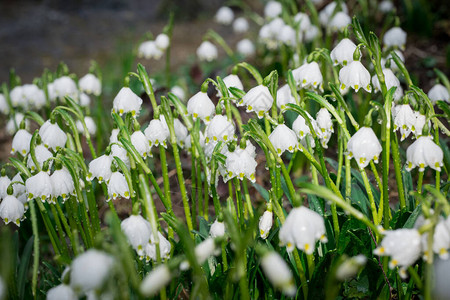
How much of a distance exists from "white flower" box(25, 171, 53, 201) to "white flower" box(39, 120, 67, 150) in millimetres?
286

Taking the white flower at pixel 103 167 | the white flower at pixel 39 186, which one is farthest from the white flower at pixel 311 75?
the white flower at pixel 39 186

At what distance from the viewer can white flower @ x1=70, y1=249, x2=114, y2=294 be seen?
118 cm

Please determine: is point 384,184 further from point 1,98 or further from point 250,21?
point 250,21

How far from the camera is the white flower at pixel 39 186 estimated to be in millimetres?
1785

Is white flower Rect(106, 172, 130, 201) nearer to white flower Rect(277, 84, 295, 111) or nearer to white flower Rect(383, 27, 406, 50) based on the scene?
white flower Rect(277, 84, 295, 111)

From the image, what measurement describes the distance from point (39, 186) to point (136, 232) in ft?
1.60

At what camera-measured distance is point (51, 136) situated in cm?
206

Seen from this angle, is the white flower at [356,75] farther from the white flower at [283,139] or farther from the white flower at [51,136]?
the white flower at [51,136]

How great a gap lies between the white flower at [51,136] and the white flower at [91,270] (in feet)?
3.14

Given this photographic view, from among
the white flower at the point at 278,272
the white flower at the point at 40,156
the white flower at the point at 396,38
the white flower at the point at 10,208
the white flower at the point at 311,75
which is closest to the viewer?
the white flower at the point at 278,272

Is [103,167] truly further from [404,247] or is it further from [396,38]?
[396,38]

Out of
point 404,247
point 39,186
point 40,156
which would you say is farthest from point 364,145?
point 40,156

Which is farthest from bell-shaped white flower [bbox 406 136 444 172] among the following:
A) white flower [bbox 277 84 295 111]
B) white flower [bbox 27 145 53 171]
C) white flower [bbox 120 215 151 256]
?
white flower [bbox 27 145 53 171]

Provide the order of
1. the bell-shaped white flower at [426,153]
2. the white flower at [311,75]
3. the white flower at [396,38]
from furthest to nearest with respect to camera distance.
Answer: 1. the white flower at [396,38]
2. the white flower at [311,75]
3. the bell-shaped white flower at [426,153]
